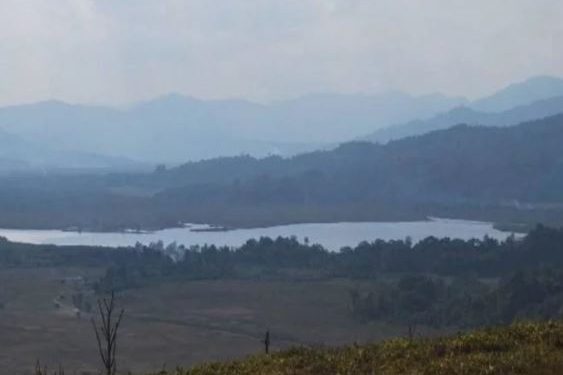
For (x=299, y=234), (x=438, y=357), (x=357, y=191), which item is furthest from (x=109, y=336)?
(x=357, y=191)

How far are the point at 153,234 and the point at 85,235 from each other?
6187 mm

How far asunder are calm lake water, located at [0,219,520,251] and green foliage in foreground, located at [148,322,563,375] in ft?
238

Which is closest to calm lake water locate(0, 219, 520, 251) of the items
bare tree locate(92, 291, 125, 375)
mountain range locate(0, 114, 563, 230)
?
mountain range locate(0, 114, 563, 230)

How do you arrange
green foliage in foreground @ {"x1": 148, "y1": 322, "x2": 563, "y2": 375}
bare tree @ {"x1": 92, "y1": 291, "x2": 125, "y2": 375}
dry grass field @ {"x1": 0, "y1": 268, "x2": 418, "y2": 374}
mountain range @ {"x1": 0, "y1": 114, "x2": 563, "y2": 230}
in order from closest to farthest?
green foliage in foreground @ {"x1": 148, "y1": 322, "x2": 563, "y2": 375} < bare tree @ {"x1": 92, "y1": 291, "x2": 125, "y2": 375} < dry grass field @ {"x1": 0, "y1": 268, "x2": 418, "y2": 374} < mountain range @ {"x1": 0, "y1": 114, "x2": 563, "y2": 230}

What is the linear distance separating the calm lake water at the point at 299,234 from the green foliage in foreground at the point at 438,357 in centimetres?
7261

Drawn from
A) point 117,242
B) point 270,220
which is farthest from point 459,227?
point 117,242

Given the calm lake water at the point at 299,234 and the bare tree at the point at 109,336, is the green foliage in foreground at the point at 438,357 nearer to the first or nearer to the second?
the bare tree at the point at 109,336

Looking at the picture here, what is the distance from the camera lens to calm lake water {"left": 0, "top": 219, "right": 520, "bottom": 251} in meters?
90.8

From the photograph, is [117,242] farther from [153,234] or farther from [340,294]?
[340,294]

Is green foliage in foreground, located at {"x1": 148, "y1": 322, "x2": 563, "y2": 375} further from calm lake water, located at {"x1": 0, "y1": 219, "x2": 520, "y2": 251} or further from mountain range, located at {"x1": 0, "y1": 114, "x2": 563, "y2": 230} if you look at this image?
mountain range, located at {"x1": 0, "y1": 114, "x2": 563, "y2": 230}

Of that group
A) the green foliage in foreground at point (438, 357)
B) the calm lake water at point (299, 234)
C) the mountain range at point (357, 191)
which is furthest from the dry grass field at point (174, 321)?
the mountain range at point (357, 191)

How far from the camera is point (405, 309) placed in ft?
162

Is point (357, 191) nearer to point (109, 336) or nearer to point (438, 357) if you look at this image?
point (438, 357)

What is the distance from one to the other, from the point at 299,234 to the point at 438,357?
87.5 m
